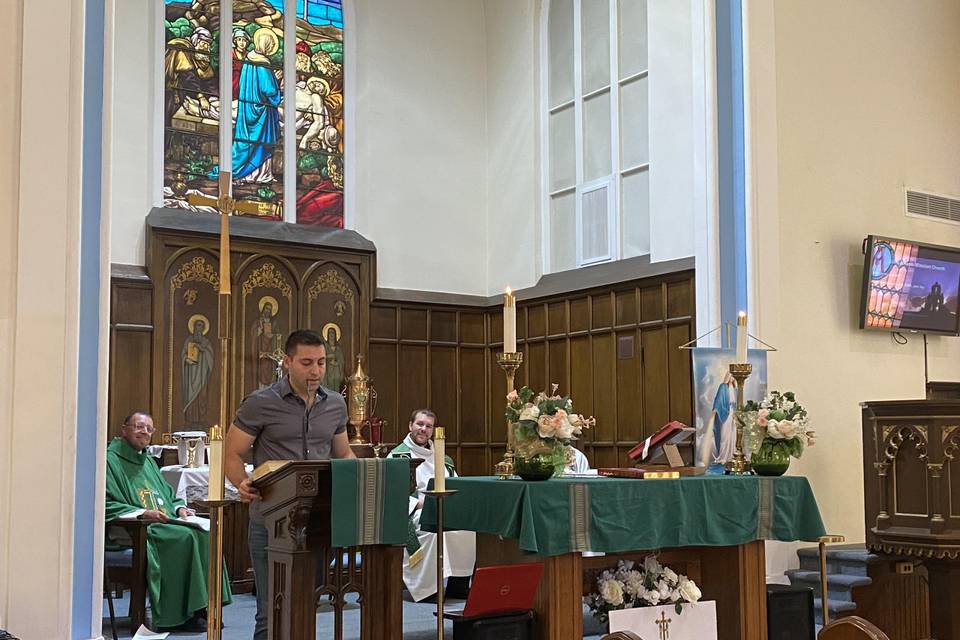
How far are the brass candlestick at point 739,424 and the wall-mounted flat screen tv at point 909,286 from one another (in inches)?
108

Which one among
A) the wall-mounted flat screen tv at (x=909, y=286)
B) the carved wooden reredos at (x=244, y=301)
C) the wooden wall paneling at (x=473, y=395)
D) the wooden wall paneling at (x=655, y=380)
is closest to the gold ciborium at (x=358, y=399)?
the carved wooden reredos at (x=244, y=301)

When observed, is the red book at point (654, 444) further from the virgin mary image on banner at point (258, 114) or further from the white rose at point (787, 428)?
the virgin mary image on banner at point (258, 114)

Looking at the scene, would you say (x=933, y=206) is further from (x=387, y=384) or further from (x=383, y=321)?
(x=387, y=384)

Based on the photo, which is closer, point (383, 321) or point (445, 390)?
point (383, 321)

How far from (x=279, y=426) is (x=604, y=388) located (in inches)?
235

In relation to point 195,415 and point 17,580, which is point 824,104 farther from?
point 17,580

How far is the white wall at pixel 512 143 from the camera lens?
39.3ft

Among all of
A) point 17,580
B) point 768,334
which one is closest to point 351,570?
point 17,580

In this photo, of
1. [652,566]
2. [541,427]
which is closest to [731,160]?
[652,566]

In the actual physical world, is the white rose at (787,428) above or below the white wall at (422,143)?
Answer: below

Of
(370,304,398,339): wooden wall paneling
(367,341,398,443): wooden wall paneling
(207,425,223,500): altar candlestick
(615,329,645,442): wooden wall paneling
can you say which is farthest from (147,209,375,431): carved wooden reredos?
(207,425,223,500): altar candlestick

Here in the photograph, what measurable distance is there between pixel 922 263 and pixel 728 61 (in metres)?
2.43

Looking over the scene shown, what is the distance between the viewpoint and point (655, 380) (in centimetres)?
1002

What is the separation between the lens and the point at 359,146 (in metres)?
Result: 11.9
